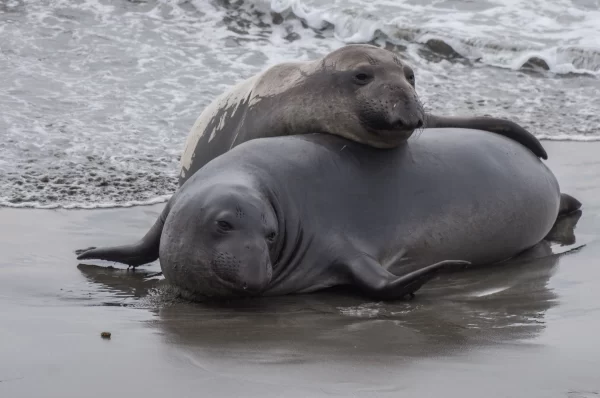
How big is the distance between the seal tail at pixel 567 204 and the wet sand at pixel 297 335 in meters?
0.62

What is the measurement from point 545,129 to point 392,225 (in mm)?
4235

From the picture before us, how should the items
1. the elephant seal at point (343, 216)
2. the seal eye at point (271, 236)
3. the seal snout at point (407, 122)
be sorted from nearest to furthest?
the elephant seal at point (343, 216) → the seal eye at point (271, 236) → the seal snout at point (407, 122)

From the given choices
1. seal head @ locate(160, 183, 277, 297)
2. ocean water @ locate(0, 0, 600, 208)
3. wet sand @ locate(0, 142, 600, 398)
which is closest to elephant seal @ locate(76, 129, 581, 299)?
seal head @ locate(160, 183, 277, 297)

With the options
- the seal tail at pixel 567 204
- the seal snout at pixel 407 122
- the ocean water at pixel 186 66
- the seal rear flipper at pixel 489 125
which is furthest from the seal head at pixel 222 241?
the seal tail at pixel 567 204

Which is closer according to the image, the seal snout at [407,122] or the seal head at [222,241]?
the seal head at [222,241]

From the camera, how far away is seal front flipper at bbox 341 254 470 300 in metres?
4.82

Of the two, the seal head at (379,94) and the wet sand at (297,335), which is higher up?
the seal head at (379,94)

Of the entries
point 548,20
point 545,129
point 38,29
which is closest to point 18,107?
point 38,29

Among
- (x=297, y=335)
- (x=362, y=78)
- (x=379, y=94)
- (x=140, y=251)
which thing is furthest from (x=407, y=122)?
(x=297, y=335)

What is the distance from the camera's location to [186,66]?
11266 millimetres

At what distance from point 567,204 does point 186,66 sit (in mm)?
5466

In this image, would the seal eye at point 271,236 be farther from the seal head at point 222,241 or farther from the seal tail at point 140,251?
the seal tail at point 140,251

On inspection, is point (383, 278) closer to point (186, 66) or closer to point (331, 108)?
point (331, 108)

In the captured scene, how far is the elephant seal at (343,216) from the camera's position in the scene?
486 cm
